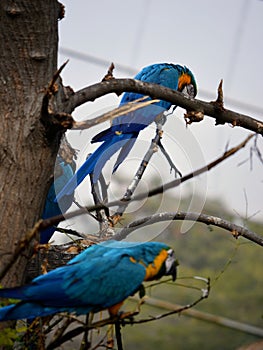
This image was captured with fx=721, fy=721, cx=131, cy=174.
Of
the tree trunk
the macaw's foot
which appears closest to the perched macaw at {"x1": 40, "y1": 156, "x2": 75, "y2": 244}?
the macaw's foot

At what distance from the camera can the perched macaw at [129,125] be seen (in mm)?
1324

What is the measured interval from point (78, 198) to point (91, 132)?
4.8 inches

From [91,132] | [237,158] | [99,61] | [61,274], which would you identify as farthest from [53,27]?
[99,61]

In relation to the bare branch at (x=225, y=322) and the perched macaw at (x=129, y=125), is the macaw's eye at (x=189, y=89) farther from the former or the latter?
the bare branch at (x=225, y=322)

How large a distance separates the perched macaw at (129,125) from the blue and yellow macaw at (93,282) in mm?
293

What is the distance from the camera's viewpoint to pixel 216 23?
125 inches

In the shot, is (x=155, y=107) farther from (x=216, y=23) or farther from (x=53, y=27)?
(x=216, y=23)

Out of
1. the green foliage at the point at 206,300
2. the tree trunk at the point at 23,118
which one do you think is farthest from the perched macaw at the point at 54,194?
the green foliage at the point at 206,300

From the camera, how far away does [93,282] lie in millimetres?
970

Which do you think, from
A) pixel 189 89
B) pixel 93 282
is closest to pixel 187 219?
pixel 93 282

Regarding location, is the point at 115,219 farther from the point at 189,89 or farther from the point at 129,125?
the point at 189,89

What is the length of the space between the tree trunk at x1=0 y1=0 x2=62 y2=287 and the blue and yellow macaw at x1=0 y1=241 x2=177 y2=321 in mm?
100

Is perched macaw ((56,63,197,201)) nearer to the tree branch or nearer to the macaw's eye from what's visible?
the macaw's eye

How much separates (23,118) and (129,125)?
50 cm
